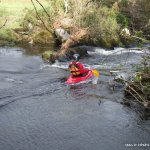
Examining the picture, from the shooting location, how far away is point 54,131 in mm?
10336

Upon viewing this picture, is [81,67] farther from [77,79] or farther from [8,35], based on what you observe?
[8,35]

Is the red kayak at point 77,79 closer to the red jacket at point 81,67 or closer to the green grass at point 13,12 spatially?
the red jacket at point 81,67

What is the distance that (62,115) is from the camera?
37.7ft

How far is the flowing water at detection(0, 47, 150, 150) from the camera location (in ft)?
31.8

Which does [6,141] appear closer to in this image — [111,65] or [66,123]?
[66,123]

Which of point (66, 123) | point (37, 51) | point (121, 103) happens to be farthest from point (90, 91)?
point (37, 51)

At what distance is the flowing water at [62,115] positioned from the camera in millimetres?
9695

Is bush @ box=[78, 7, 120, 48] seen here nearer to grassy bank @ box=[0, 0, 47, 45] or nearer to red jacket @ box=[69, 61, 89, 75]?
grassy bank @ box=[0, 0, 47, 45]

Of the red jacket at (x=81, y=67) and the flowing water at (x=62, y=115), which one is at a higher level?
the red jacket at (x=81, y=67)

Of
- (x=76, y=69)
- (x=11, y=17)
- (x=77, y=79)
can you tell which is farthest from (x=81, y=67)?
(x=11, y=17)

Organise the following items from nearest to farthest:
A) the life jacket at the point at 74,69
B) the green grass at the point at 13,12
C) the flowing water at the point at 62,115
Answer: the flowing water at the point at 62,115, the life jacket at the point at 74,69, the green grass at the point at 13,12

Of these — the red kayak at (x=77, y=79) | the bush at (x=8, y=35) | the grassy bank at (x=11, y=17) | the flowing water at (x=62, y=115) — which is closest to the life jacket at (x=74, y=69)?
the red kayak at (x=77, y=79)

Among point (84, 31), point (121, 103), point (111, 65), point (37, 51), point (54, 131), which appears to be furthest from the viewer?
point (84, 31)

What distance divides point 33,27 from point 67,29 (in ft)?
8.00
